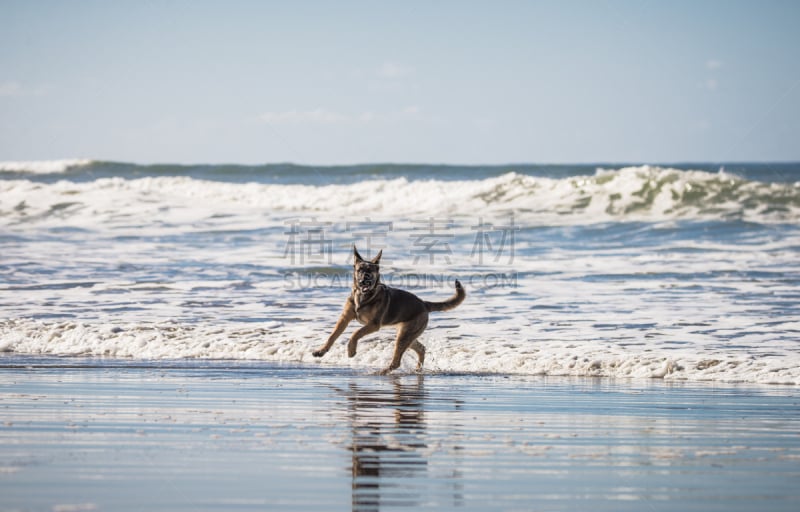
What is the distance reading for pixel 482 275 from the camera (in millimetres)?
18359

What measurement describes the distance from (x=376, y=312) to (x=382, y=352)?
3.19 feet

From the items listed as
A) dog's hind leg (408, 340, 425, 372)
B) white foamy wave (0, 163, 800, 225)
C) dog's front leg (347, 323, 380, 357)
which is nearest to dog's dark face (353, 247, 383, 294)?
dog's front leg (347, 323, 380, 357)

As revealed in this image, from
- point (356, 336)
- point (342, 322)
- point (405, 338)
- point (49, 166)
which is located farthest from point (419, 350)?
point (49, 166)

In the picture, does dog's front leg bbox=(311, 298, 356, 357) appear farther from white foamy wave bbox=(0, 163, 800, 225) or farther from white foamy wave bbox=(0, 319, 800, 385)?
white foamy wave bbox=(0, 163, 800, 225)

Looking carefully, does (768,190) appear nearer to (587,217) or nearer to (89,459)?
(587,217)

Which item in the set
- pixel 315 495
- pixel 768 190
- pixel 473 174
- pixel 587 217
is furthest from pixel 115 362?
pixel 473 174

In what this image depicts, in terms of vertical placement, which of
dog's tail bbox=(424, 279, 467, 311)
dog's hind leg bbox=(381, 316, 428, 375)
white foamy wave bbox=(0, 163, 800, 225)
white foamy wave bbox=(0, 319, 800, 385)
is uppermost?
white foamy wave bbox=(0, 163, 800, 225)

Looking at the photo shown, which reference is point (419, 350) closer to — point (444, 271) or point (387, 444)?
point (387, 444)

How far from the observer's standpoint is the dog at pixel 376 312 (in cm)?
1066

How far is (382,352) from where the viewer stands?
38.1 feet

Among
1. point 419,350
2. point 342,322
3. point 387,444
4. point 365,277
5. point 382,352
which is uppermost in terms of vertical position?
point 365,277

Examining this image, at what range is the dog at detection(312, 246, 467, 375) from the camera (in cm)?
1066

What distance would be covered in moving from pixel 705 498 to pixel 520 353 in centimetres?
626

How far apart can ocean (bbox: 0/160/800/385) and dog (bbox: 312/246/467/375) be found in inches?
18.7
